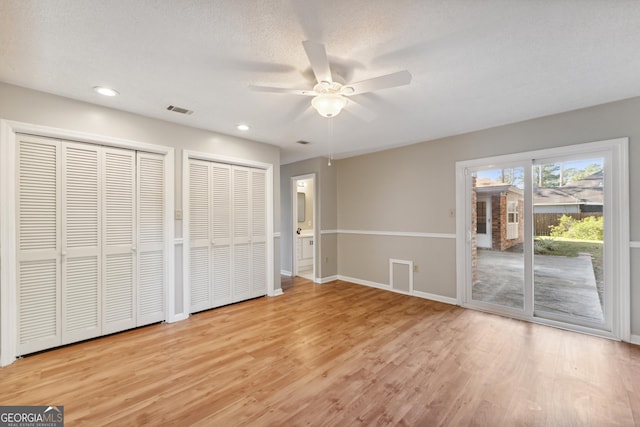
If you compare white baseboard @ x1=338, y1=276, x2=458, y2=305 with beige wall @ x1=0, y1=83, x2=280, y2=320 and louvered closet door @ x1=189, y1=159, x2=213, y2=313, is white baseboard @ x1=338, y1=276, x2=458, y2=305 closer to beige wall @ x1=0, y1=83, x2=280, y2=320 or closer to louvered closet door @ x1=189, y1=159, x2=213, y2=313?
louvered closet door @ x1=189, y1=159, x2=213, y2=313

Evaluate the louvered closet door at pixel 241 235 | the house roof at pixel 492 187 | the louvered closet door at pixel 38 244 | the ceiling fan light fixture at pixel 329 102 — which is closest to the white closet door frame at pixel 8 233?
the louvered closet door at pixel 38 244

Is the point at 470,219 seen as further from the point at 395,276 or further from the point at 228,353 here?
the point at 228,353

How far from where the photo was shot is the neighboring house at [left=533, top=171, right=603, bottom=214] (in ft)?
9.53

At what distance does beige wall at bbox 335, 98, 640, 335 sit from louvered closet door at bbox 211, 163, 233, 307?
2376 millimetres

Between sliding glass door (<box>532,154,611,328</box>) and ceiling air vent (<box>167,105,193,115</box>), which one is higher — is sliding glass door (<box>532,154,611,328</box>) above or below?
below

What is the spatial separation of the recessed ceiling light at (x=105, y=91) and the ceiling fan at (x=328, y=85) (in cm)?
150

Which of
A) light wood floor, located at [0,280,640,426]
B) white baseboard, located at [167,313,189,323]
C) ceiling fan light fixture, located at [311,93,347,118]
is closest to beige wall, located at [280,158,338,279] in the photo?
light wood floor, located at [0,280,640,426]

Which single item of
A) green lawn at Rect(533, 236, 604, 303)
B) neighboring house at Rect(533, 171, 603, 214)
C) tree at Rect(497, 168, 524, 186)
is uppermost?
tree at Rect(497, 168, 524, 186)

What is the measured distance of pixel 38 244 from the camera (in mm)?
2484

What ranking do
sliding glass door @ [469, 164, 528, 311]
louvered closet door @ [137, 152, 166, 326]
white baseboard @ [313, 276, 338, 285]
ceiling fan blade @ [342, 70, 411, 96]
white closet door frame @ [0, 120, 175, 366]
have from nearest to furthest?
ceiling fan blade @ [342, 70, 411, 96] → white closet door frame @ [0, 120, 175, 366] → louvered closet door @ [137, 152, 166, 326] → sliding glass door @ [469, 164, 528, 311] → white baseboard @ [313, 276, 338, 285]

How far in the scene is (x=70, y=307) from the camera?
2.63 m

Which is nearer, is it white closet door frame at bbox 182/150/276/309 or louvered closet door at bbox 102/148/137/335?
louvered closet door at bbox 102/148/137/335

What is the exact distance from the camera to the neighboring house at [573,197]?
2.90 meters

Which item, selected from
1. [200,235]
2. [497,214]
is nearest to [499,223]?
[497,214]
